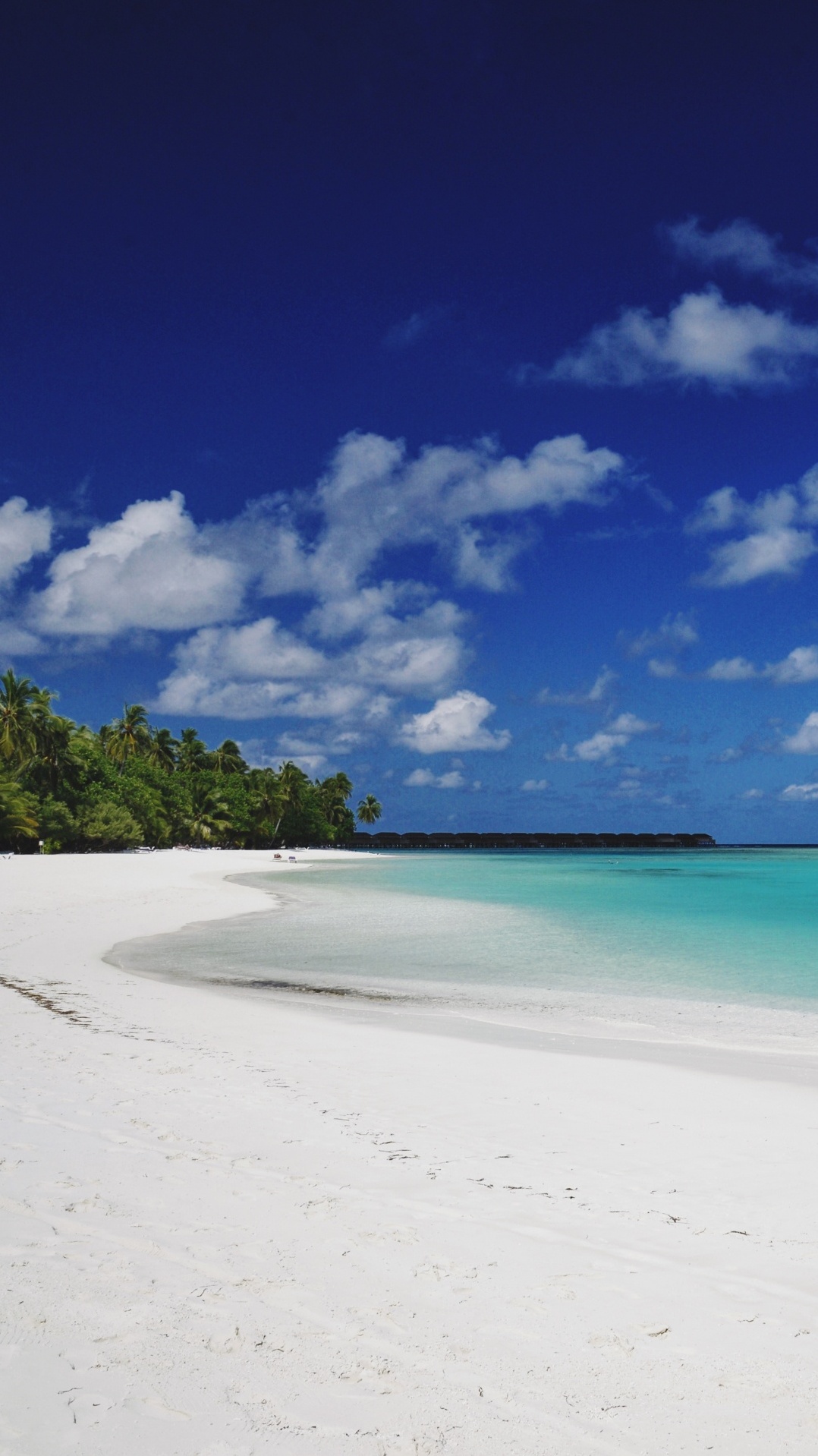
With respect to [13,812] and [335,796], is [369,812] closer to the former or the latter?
[335,796]

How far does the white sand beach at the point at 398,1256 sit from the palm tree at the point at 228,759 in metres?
105

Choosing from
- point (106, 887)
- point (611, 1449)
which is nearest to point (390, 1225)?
point (611, 1449)

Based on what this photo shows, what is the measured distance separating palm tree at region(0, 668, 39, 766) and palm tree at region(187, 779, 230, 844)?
3812 centimetres

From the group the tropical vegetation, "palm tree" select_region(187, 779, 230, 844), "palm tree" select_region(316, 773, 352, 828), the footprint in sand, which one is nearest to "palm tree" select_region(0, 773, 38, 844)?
the tropical vegetation

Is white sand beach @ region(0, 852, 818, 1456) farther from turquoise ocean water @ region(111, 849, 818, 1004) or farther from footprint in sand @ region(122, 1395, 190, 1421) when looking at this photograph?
turquoise ocean water @ region(111, 849, 818, 1004)

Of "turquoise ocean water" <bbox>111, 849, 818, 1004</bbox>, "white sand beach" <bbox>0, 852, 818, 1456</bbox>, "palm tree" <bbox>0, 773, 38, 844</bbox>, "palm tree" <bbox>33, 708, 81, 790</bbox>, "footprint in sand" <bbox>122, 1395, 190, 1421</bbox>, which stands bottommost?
"turquoise ocean water" <bbox>111, 849, 818, 1004</bbox>

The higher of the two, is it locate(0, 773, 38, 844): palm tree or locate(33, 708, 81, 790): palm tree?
locate(33, 708, 81, 790): palm tree

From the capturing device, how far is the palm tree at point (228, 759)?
111312mm

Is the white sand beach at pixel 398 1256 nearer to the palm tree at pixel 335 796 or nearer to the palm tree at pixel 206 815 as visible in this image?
the palm tree at pixel 206 815

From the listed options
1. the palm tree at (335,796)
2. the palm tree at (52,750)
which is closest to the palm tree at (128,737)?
the palm tree at (52,750)

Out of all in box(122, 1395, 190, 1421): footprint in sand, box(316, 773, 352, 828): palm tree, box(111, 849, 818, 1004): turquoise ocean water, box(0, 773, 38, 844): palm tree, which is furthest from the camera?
box(316, 773, 352, 828): palm tree

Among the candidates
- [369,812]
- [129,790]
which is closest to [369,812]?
[369,812]

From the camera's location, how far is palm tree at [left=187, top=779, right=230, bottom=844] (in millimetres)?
94375

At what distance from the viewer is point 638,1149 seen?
5.59 metres
